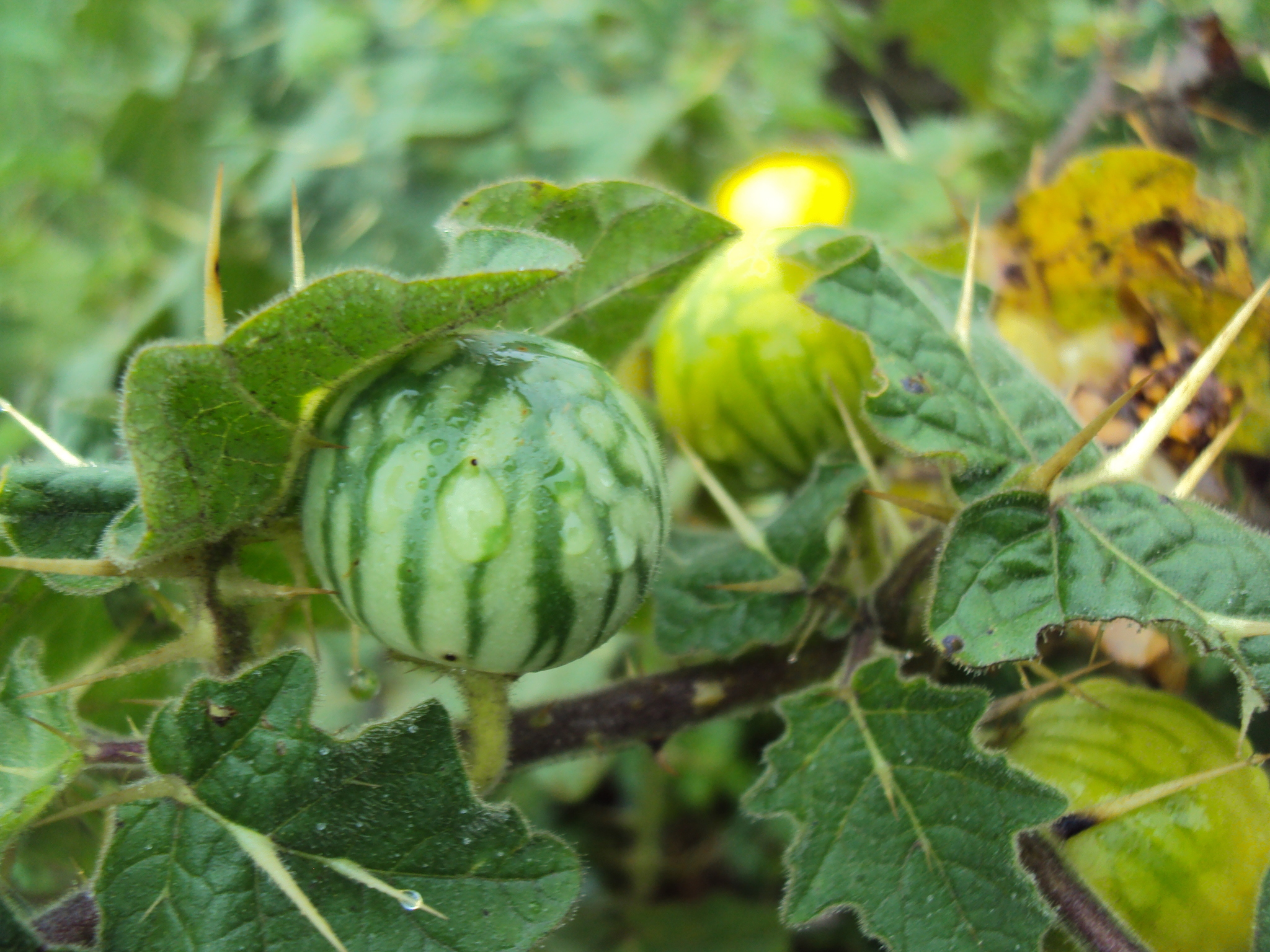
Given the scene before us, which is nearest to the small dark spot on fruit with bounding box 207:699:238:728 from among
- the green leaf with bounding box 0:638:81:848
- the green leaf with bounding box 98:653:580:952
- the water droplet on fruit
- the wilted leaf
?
the green leaf with bounding box 98:653:580:952

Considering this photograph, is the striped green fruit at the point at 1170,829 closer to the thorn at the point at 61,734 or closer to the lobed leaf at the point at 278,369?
the lobed leaf at the point at 278,369

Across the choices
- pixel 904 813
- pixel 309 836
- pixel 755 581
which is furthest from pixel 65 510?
pixel 904 813

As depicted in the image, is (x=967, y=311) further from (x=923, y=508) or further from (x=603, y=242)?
(x=603, y=242)

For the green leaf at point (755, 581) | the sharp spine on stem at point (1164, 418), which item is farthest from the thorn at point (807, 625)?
the sharp spine on stem at point (1164, 418)

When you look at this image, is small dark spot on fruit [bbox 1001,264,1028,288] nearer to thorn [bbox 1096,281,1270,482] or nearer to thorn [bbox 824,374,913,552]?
thorn [bbox 824,374,913,552]

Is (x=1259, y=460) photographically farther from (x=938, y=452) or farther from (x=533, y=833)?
(x=533, y=833)
